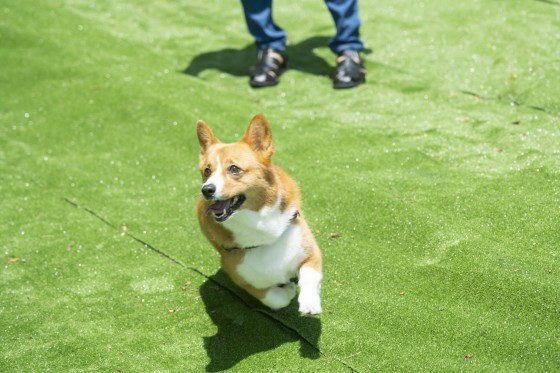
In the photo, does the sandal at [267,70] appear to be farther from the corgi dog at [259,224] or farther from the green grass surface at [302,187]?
the corgi dog at [259,224]

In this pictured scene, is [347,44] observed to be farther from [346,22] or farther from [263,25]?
[263,25]

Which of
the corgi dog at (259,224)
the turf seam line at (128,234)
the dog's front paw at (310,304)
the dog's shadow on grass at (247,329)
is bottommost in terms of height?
the turf seam line at (128,234)

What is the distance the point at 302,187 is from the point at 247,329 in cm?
136

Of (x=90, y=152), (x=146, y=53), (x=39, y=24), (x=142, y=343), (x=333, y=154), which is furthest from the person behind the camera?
(x=39, y=24)

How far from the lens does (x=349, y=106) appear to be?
559cm

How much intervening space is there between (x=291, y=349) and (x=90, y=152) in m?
2.90

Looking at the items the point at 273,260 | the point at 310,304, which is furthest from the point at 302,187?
the point at 310,304

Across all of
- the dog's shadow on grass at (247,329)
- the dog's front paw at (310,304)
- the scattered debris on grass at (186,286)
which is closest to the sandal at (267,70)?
the scattered debris on grass at (186,286)

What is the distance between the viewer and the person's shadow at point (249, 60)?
6.35m

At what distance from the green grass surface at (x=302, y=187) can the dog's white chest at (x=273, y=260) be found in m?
0.34

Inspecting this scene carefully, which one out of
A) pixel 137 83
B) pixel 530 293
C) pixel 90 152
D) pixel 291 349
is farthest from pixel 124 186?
pixel 530 293

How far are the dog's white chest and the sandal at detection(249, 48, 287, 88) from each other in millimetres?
2947

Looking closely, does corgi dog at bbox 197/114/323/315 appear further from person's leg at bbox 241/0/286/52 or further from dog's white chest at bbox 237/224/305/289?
person's leg at bbox 241/0/286/52

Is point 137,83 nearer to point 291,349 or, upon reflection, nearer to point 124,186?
point 124,186
